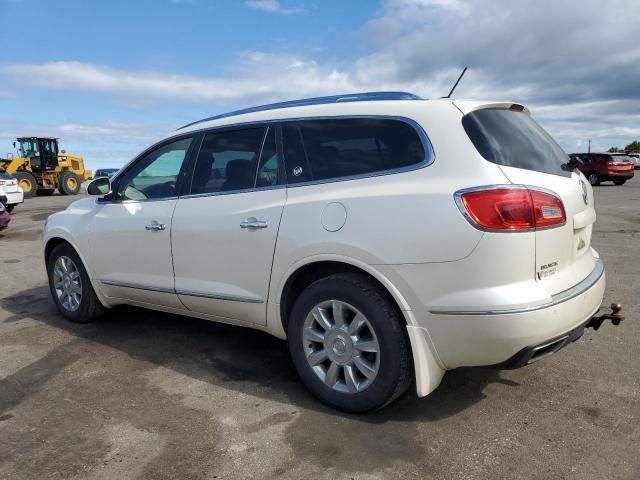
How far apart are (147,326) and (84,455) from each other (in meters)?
2.20

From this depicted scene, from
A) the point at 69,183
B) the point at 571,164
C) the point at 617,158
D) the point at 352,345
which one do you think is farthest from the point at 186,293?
the point at 617,158

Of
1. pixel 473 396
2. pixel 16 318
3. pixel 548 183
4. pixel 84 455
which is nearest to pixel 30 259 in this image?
pixel 16 318

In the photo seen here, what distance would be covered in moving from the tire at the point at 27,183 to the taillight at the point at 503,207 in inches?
972

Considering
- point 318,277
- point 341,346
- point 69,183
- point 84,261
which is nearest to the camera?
point 341,346

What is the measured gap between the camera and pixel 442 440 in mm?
2906

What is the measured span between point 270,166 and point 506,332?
5.78 feet

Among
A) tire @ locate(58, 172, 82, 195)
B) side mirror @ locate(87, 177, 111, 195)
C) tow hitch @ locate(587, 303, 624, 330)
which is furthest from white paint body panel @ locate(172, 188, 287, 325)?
tire @ locate(58, 172, 82, 195)

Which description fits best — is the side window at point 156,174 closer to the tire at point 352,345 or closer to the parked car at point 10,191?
the tire at point 352,345

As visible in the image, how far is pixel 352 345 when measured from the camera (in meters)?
3.12

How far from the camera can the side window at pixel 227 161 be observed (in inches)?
146

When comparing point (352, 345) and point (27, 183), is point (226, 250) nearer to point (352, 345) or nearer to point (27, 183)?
point (352, 345)

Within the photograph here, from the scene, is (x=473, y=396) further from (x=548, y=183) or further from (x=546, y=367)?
(x=548, y=183)

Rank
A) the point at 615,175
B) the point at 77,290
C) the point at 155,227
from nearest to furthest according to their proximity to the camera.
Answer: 1. the point at 155,227
2. the point at 77,290
3. the point at 615,175

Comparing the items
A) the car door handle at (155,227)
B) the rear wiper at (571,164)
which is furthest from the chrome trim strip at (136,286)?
the rear wiper at (571,164)
